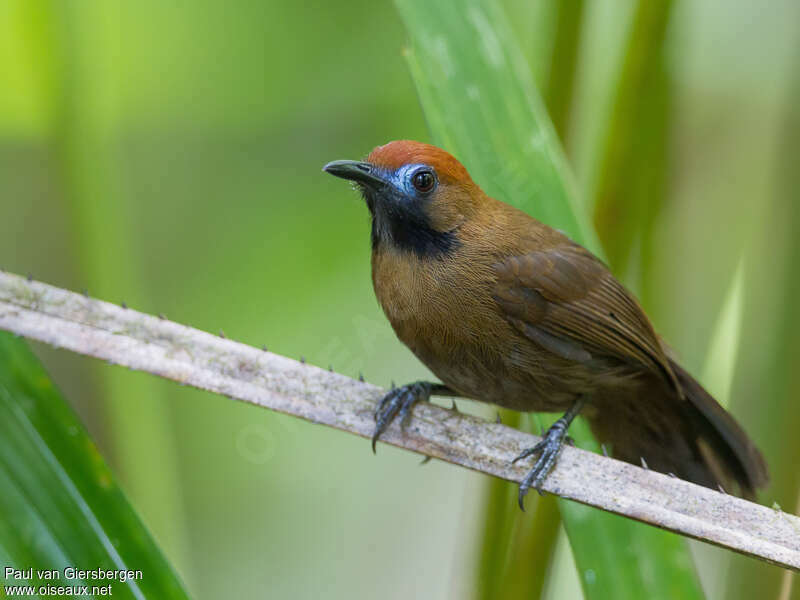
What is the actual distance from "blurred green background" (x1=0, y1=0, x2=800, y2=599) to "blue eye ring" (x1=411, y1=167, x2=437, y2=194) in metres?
0.50

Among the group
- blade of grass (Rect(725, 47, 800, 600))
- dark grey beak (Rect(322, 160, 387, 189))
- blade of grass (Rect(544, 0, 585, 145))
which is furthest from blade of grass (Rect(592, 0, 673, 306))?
dark grey beak (Rect(322, 160, 387, 189))

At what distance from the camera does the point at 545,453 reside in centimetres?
196

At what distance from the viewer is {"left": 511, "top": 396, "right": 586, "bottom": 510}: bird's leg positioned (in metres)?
1.70

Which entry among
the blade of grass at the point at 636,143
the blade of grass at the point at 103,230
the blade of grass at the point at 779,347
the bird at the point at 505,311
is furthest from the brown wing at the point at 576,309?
the blade of grass at the point at 103,230

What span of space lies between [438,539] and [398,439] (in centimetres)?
186

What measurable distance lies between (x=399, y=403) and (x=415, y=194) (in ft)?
1.74

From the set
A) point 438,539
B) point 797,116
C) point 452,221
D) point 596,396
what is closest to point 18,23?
point 452,221

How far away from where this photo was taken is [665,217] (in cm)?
248

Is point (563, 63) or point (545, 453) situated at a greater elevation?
point (563, 63)

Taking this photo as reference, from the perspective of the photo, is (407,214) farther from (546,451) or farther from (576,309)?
(546,451)

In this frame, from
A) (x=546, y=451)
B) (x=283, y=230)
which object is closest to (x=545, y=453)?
(x=546, y=451)

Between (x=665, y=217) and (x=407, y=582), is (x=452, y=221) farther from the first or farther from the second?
(x=407, y=582)

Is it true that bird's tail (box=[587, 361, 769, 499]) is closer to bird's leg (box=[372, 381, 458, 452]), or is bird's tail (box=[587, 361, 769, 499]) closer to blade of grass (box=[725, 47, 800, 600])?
blade of grass (box=[725, 47, 800, 600])

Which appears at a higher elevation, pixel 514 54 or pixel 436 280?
pixel 514 54
